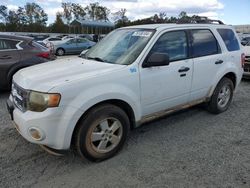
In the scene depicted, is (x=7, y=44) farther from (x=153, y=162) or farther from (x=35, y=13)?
(x=35, y=13)

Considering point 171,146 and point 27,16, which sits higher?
point 27,16

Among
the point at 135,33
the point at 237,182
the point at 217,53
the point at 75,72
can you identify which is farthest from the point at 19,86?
the point at 217,53

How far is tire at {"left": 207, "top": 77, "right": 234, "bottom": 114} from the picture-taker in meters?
5.15

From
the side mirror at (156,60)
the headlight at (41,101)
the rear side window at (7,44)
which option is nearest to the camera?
the headlight at (41,101)

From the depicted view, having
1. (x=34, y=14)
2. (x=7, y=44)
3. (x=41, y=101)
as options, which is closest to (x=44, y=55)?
(x=7, y=44)

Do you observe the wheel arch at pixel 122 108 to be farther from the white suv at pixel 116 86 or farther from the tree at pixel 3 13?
the tree at pixel 3 13

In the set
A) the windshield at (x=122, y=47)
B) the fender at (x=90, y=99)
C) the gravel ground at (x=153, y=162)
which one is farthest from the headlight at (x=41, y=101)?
the windshield at (x=122, y=47)

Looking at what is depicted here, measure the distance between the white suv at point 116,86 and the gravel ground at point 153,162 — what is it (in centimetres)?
31

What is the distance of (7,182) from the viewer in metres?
3.10

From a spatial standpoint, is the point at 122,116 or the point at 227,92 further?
the point at 227,92

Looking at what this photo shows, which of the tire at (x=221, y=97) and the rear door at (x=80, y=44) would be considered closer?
the tire at (x=221, y=97)

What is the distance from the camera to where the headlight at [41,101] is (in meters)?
3.02

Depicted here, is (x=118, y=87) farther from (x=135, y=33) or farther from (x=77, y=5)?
(x=77, y=5)

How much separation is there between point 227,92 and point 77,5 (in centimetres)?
7712
